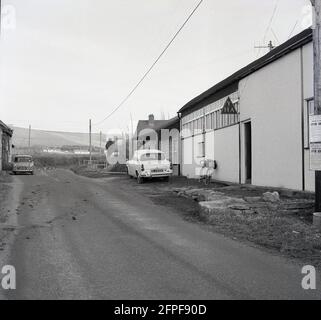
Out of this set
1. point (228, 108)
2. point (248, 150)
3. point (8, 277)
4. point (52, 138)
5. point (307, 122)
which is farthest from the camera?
point (52, 138)

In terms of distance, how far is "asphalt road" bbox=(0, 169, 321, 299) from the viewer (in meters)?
5.25

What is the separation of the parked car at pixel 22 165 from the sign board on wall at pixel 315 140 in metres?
31.0

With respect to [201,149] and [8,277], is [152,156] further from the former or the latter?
[8,277]

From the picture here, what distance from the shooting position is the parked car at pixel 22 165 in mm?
37000

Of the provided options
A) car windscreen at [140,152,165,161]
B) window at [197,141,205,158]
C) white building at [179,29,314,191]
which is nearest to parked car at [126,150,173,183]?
car windscreen at [140,152,165,161]

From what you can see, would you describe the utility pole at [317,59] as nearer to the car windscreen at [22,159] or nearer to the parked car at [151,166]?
the parked car at [151,166]

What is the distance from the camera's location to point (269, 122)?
49.9ft

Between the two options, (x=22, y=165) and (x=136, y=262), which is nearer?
(x=136, y=262)

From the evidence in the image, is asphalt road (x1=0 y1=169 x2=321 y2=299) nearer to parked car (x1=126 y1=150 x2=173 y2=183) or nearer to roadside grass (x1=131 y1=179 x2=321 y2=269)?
roadside grass (x1=131 y1=179 x2=321 y2=269)

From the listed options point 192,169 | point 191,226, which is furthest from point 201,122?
point 191,226

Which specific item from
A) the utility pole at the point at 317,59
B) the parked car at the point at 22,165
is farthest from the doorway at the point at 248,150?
the parked car at the point at 22,165

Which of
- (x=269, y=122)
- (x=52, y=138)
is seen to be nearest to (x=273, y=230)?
(x=269, y=122)

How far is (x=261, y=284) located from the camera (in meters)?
5.55

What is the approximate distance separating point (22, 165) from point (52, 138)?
348ft
